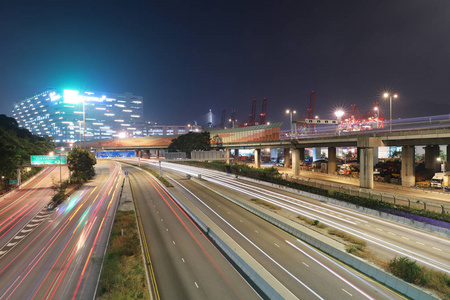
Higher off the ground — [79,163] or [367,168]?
[79,163]

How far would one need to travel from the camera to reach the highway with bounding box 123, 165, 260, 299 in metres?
16.1

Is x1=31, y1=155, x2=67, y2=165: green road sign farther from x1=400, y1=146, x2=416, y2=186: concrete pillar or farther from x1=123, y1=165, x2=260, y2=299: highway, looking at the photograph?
x1=400, y1=146, x2=416, y2=186: concrete pillar

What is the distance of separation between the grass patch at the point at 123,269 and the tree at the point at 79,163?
144 feet

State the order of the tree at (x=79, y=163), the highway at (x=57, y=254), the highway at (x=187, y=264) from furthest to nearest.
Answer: the tree at (x=79, y=163), the highway at (x=57, y=254), the highway at (x=187, y=264)

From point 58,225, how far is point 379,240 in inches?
1581

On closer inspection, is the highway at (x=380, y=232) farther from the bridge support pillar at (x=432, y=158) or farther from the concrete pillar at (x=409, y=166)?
the bridge support pillar at (x=432, y=158)

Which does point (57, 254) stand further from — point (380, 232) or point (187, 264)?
point (380, 232)

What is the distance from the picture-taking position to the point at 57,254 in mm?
22141

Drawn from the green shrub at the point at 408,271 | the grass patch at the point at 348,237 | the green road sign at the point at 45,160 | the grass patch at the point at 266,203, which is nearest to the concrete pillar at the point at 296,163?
the grass patch at the point at 266,203

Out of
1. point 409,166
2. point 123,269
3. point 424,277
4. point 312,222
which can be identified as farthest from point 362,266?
point 409,166

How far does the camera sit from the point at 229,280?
17422 mm

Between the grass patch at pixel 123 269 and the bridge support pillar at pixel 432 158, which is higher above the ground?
the bridge support pillar at pixel 432 158

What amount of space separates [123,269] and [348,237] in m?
22.5

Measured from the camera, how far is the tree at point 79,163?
6062 cm
